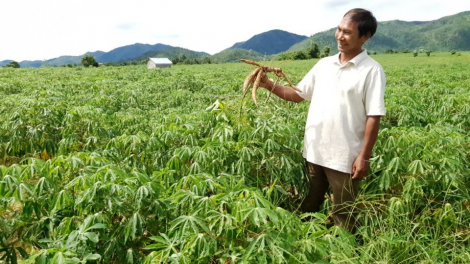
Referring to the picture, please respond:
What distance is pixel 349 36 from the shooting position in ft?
6.06

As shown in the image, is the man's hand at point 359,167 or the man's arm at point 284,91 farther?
the man's arm at point 284,91

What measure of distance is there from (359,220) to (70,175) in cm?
184

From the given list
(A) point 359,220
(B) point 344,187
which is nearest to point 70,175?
(B) point 344,187

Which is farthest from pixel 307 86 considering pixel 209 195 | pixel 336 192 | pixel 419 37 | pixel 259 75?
pixel 419 37

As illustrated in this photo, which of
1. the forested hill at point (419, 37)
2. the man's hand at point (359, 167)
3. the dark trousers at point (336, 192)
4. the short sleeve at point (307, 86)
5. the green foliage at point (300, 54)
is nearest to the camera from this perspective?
the man's hand at point (359, 167)

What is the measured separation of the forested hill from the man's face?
4290 inches

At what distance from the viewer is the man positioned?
1826mm

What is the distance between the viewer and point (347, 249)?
1.29m

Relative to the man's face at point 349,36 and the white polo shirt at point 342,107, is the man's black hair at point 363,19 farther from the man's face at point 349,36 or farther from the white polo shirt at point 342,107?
the white polo shirt at point 342,107

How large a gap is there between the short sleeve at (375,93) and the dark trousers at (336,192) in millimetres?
456

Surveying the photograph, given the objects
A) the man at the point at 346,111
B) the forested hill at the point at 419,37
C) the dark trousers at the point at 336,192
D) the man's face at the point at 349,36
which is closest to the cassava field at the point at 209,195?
the dark trousers at the point at 336,192

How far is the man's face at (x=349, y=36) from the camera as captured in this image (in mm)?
1825

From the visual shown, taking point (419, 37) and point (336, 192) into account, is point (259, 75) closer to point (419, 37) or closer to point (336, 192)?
point (336, 192)

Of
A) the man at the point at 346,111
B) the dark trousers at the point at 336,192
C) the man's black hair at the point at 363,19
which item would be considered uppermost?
the man's black hair at the point at 363,19
